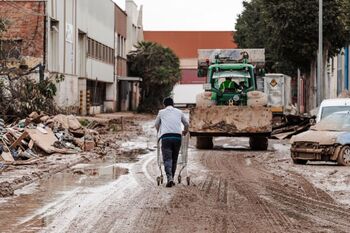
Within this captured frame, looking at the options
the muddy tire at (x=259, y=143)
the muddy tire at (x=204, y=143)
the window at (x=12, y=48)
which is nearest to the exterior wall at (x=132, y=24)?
the window at (x=12, y=48)

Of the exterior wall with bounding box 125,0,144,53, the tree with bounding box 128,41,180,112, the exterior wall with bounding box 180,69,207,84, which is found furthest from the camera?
the exterior wall with bounding box 180,69,207,84

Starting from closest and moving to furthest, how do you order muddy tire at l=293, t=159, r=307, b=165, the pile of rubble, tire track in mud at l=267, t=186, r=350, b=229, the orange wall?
tire track in mud at l=267, t=186, r=350, b=229, muddy tire at l=293, t=159, r=307, b=165, the pile of rubble, the orange wall

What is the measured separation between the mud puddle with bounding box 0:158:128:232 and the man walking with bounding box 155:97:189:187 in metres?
1.55

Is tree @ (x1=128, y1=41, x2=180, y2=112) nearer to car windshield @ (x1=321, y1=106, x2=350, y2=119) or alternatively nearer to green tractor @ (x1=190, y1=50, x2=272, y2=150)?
green tractor @ (x1=190, y1=50, x2=272, y2=150)

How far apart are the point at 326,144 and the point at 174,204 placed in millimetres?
8082

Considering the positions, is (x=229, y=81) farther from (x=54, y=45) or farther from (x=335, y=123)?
(x=54, y=45)

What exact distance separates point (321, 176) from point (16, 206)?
7.63 m

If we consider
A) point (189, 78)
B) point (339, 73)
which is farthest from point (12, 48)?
point (189, 78)

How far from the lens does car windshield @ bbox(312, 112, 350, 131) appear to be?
19758mm

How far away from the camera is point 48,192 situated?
45.4 ft

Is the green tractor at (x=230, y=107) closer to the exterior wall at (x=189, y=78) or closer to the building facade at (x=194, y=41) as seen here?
the exterior wall at (x=189, y=78)

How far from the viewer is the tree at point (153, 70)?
68.8 m

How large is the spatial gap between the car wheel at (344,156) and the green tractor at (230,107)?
197 inches

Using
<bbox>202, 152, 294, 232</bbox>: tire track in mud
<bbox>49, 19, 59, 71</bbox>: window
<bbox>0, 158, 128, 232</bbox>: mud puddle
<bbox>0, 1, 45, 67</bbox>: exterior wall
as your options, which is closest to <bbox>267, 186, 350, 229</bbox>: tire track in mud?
<bbox>202, 152, 294, 232</bbox>: tire track in mud
